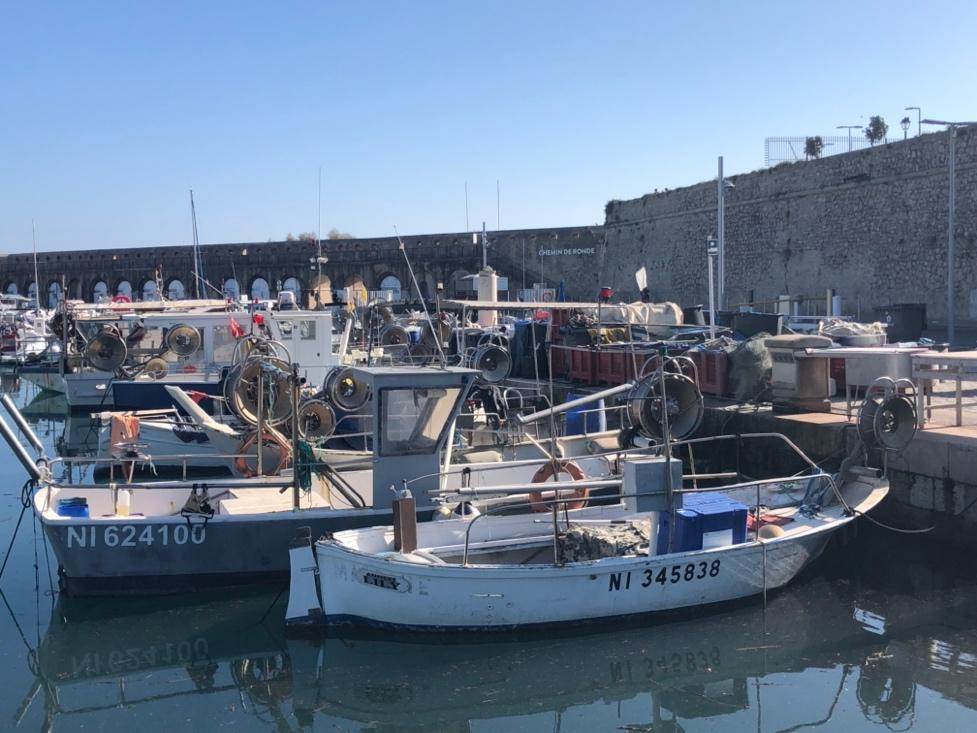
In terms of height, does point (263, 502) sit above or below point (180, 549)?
above

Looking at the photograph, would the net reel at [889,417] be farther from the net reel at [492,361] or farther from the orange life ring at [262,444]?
the net reel at [492,361]

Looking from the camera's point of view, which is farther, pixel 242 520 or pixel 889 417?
pixel 889 417

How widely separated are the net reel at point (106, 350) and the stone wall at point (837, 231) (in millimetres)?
20171

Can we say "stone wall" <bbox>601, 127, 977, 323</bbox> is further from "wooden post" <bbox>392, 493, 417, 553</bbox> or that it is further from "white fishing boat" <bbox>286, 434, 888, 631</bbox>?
"wooden post" <bbox>392, 493, 417, 553</bbox>

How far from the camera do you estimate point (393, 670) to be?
785cm

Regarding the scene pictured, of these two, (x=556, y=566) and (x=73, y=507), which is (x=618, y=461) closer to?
(x=556, y=566)

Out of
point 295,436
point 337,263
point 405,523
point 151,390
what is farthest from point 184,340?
point 337,263

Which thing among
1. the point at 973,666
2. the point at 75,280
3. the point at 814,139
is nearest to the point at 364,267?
the point at 75,280

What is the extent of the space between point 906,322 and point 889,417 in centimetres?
1450

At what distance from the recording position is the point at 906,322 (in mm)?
23297

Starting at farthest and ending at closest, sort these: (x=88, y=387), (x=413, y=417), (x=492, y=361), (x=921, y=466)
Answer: (x=88, y=387) → (x=492, y=361) → (x=921, y=466) → (x=413, y=417)

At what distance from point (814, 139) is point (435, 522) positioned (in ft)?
96.5

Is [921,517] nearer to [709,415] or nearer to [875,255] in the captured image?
[709,415]

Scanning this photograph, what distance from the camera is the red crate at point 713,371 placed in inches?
581
